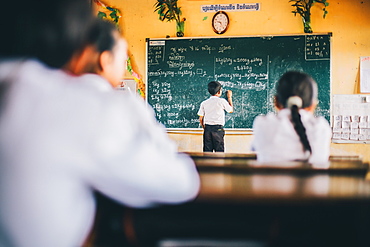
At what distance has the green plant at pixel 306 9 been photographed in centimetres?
411

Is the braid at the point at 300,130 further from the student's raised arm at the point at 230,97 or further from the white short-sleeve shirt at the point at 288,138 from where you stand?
the student's raised arm at the point at 230,97

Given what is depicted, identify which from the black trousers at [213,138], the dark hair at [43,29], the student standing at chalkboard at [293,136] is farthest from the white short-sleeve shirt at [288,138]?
the black trousers at [213,138]

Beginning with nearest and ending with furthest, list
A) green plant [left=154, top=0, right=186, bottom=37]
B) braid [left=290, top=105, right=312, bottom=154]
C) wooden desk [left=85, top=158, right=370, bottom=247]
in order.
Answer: wooden desk [left=85, top=158, right=370, bottom=247], braid [left=290, top=105, right=312, bottom=154], green plant [left=154, top=0, right=186, bottom=37]

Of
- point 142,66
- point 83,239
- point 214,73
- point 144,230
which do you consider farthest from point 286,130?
point 142,66

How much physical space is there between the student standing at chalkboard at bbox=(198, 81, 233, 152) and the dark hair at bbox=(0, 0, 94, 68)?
140 inches

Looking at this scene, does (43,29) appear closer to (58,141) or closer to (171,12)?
(58,141)

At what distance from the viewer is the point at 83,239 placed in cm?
77

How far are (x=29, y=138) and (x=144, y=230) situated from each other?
386 millimetres

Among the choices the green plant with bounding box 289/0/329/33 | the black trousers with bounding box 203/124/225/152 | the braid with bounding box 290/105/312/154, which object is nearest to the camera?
the braid with bounding box 290/105/312/154

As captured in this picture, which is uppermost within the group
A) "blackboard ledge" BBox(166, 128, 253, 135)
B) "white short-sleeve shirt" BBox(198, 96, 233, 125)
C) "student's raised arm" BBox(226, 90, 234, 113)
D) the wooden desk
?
"student's raised arm" BBox(226, 90, 234, 113)

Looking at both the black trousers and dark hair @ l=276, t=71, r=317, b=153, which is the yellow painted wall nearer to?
the black trousers

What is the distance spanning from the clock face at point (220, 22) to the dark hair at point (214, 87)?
807 millimetres

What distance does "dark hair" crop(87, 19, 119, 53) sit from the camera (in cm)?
94

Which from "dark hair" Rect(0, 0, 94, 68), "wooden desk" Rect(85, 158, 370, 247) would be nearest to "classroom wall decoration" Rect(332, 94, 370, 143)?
"wooden desk" Rect(85, 158, 370, 247)
